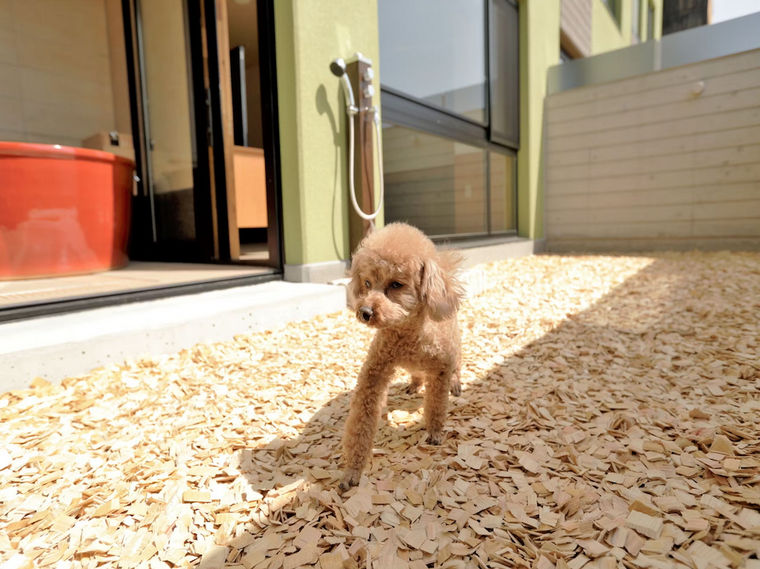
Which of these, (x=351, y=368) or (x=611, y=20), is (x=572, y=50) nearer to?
(x=611, y=20)

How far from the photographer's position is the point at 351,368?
2.10 metres

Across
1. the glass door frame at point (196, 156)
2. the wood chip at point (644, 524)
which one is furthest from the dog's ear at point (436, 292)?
the glass door frame at point (196, 156)

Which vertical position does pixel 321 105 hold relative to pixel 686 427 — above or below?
above

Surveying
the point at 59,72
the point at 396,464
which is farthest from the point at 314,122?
the point at 59,72

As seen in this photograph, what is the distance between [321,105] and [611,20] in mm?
9800

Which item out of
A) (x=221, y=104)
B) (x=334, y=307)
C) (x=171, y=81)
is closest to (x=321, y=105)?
(x=221, y=104)

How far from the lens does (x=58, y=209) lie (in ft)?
10.2

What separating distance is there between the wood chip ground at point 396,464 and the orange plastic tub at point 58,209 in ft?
6.11

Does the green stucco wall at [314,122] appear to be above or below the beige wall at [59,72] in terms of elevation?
below

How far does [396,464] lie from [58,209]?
3287 millimetres

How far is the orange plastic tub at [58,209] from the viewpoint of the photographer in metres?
2.90

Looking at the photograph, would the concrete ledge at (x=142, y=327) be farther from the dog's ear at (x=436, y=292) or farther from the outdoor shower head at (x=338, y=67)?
the outdoor shower head at (x=338, y=67)

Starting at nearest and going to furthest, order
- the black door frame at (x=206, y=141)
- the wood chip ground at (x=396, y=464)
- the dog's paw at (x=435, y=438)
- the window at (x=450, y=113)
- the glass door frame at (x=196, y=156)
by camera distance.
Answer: the wood chip ground at (x=396, y=464) < the dog's paw at (x=435, y=438) < the black door frame at (x=206, y=141) < the glass door frame at (x=196, y=156) < the window at (x=450, y=113)

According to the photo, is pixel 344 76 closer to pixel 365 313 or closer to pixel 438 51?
pixel 438 51
